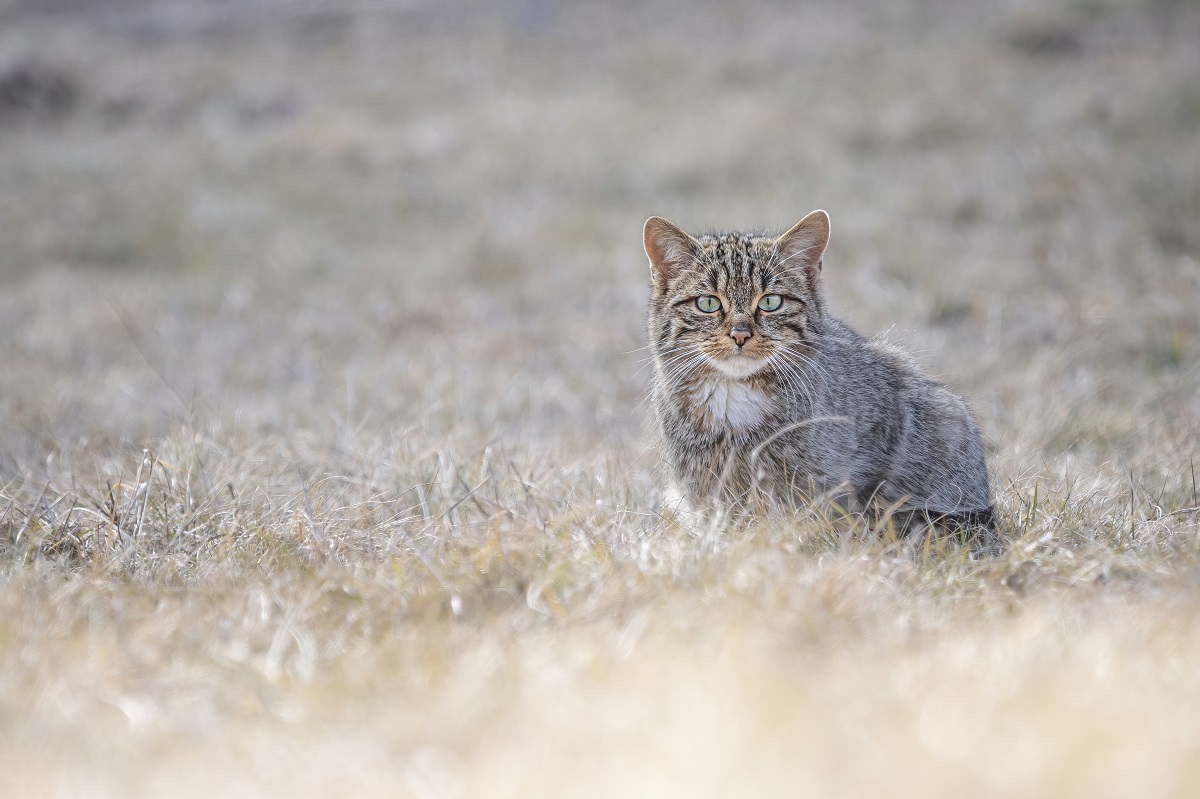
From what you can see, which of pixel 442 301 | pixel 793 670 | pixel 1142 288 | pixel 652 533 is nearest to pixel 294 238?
pixel 442 301

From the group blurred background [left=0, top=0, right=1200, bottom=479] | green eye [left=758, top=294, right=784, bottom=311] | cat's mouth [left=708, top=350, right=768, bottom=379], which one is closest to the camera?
cat's mouth [left=708, top=350, right=768, bottom=379]

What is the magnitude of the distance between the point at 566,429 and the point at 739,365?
2.15 meters

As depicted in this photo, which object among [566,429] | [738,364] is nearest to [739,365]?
[738,364]

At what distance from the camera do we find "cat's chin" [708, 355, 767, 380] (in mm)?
3482

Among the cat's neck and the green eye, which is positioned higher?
the green eye

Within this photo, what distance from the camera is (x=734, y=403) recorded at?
3.54m

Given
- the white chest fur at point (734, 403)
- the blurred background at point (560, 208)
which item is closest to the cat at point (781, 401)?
the white chest fur at point (734, 403)

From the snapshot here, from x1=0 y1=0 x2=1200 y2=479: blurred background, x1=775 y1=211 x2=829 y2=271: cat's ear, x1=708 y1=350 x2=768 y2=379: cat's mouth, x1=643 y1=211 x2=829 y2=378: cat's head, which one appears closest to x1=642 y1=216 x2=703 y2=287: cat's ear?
x1=643 y1=211 x2=829 y2=378: cat's head

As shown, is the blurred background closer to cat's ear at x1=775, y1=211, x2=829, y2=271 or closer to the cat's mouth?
cat's ear at x1=775, y1=211, x2=829, y2=271

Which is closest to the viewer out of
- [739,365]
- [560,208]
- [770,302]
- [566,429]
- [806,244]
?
[739,365]

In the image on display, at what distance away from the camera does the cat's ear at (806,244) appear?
3729 mm

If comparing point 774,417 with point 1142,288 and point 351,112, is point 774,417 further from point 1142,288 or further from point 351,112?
point 351,112

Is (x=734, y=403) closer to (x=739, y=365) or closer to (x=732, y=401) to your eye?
(x=732, y=401)

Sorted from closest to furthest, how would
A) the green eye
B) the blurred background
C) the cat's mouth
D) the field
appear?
the field → the cat's mouth → the green eye → the blurred background
